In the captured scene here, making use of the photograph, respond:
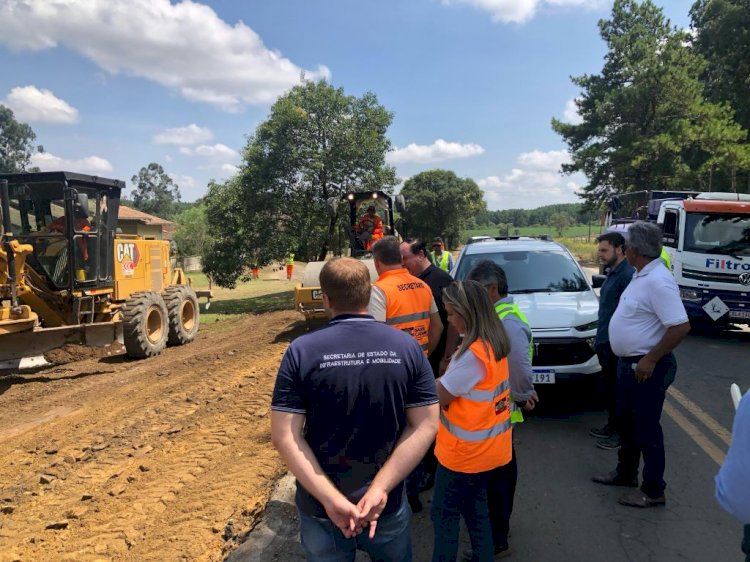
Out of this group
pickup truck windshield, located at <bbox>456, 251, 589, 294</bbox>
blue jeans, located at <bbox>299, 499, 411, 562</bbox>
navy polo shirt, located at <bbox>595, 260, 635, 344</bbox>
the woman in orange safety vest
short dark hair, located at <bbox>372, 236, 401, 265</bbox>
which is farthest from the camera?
pickup truck windshield, located at <bbox>456, 251, 589, 294</bbox>

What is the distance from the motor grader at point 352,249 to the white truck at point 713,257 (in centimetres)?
556

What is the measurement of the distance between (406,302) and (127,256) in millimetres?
8104

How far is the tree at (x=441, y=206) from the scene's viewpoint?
6125 centimetres

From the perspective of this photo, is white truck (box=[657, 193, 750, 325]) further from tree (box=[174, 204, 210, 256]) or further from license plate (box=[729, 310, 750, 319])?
tree (box=[174, 204, 210, 256])

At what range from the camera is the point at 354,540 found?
202cm

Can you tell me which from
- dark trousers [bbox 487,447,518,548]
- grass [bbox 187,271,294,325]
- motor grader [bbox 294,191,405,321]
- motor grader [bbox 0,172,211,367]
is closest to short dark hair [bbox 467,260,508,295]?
dark trousers [bbox 487,447,518,548]

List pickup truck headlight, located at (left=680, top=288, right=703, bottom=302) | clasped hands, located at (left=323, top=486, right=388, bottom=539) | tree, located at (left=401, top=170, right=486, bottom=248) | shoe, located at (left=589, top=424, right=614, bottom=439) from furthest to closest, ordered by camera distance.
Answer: tree, located at (left=401, top=170, right=486, bottom=248)
pickup truck headlight, located at (left=680, top=288, right=703, bottom=302)
shoe, located at (left=589, top=424, right=614, bottom=439)
clasped hands, located at (left=323, top=486, right=388, bottom=539)

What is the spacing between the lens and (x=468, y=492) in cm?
266

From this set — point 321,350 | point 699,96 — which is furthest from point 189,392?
point 699,96

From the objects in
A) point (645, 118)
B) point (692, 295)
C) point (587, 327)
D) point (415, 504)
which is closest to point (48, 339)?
point (415, 504)

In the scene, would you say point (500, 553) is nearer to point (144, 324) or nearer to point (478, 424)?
point (478, 424)

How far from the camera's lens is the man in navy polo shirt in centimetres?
187

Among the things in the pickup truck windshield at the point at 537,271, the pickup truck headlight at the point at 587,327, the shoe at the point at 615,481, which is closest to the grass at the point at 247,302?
the pickup truck windshield at the point at 537,271

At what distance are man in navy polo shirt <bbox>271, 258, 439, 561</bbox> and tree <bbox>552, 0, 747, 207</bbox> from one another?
2623cm
